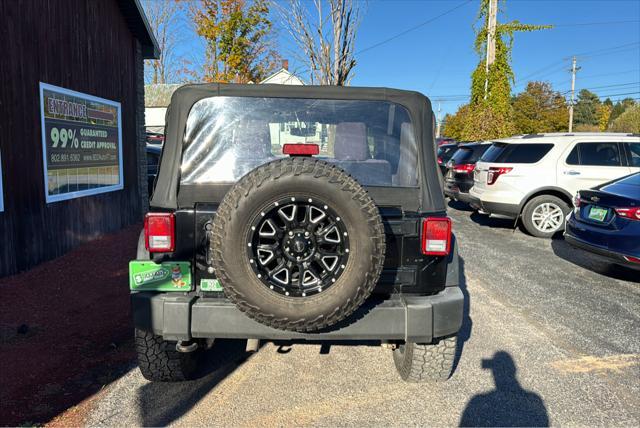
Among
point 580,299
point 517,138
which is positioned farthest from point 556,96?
point 580,299

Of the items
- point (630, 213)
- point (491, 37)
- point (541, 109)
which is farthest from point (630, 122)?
point (630, 213)

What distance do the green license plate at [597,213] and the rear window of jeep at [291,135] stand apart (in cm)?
400

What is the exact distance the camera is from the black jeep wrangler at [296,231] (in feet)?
8.56

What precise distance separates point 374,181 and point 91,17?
283 inches

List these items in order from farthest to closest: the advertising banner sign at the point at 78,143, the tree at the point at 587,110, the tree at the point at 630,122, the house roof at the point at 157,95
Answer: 1. the tree at the point at 587,110
2. the tree at the point at 630,122
3. the house roof at the point at 157,95
4. the advertising banner sign at the point at 78,143

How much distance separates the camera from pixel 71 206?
289 inches

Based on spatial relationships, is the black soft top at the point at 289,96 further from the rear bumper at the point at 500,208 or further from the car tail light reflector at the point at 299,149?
the rear bumper at the point at 500,208

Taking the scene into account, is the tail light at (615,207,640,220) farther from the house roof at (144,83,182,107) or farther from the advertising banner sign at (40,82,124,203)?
the house roof at (144,83,182,107)

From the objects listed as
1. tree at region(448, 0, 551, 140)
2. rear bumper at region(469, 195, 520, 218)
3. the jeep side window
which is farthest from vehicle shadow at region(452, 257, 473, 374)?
tree at region(448, 0, 551, 140)

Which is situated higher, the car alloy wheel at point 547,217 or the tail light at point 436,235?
the tail light at point 436,235

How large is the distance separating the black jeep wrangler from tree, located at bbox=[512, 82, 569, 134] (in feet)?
169

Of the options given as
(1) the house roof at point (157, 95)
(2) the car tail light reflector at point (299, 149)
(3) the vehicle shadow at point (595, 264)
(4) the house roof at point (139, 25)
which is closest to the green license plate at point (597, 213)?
(3) the vehicle shadow at point (595, 264)

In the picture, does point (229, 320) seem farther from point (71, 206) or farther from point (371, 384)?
point (71, 206)

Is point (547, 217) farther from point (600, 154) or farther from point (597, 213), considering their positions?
point (597, 213)
